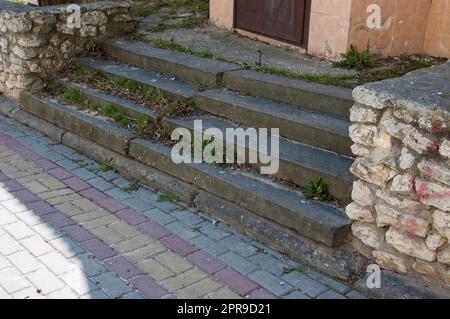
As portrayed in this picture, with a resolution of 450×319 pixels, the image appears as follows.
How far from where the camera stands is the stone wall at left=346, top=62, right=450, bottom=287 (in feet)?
10.7

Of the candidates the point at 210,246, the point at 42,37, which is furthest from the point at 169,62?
the point at 210,246

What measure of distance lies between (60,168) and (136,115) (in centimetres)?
88

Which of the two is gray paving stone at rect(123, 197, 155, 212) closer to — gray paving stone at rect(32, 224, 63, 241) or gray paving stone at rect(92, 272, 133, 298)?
gray paving stone at rect(32, 224, 63, 241)

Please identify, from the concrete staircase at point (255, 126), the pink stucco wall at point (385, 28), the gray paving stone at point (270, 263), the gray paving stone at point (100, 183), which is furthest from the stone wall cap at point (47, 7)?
the gray paving stone at point (270, 263)

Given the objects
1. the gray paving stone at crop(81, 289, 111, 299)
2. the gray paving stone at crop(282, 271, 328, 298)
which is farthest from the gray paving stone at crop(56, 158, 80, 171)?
the gray paving stone at crop(282, 271, 328, 298)

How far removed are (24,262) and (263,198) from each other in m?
1.73

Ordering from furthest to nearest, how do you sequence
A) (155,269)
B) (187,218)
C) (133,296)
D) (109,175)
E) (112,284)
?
(109,175) → (187,218) → (155,269) → (112,284) → (133,296)

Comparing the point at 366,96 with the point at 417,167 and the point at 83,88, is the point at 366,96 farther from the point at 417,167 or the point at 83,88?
the point at 83,88

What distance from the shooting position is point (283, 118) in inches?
187

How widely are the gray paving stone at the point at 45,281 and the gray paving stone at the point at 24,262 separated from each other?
0.06m

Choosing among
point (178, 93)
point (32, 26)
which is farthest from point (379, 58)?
point (32, 26)

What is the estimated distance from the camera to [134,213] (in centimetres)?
455

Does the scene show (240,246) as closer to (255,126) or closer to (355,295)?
(355,295)

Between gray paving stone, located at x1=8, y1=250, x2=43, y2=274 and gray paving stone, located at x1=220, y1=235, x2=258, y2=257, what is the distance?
131cm
